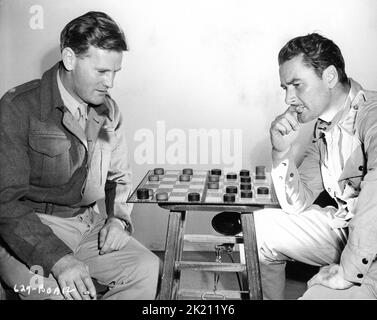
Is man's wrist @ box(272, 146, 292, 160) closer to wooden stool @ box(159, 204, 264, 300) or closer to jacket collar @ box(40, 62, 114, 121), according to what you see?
wooden stool @ box(159, 204, 264, 300)

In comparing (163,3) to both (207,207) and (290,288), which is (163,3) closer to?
(207,207)

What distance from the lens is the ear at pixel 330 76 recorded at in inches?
65.8

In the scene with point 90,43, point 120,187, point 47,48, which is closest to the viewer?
point 90,43

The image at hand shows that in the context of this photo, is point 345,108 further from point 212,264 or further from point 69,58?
point 69,58

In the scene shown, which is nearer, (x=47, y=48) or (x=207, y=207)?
(x=207, y=207)

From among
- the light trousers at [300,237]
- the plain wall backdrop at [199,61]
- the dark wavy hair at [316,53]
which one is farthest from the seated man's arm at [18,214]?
the dark wavy hair at [316,53]

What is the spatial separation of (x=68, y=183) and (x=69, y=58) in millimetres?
413

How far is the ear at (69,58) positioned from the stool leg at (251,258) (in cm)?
75

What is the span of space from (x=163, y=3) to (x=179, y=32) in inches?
5.1

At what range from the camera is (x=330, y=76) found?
1.68m

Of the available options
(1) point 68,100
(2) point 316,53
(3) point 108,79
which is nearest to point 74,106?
(1) point 68,100
